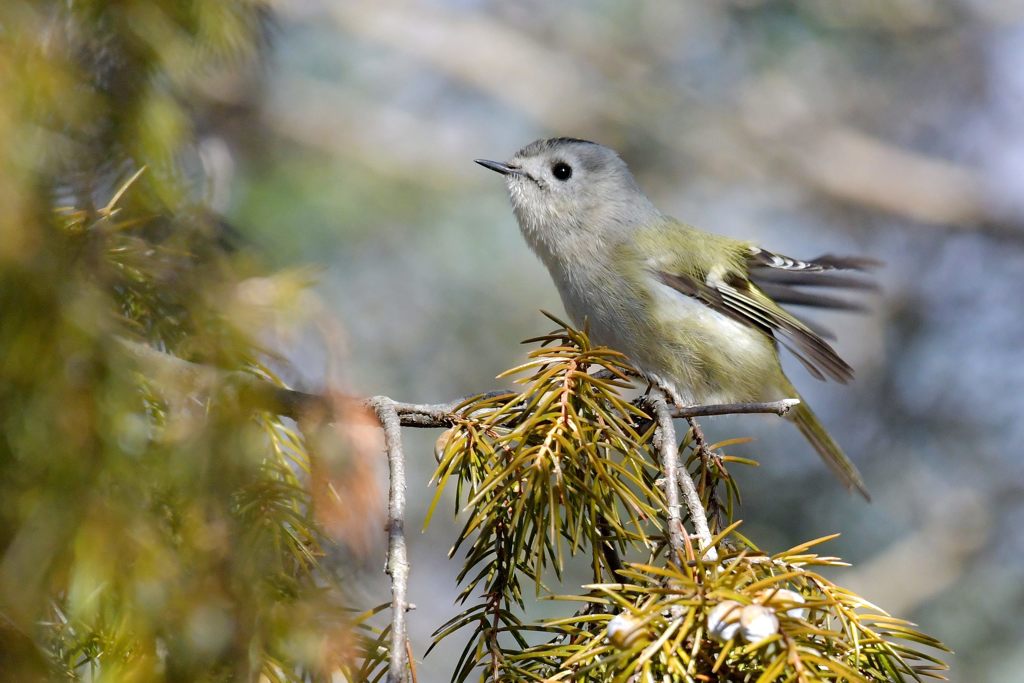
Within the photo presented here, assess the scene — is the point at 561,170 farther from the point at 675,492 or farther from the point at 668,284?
the point at 675,492

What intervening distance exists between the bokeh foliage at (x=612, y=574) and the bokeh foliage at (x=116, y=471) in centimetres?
21

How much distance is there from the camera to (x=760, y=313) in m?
2.42

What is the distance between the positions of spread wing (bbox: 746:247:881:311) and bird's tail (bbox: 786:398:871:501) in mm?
274

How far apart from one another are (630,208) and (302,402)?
1.71 metres

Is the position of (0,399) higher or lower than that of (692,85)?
lower

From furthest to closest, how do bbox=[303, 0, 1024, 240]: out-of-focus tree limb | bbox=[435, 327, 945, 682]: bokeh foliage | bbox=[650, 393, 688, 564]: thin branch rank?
1. bbox=[303, 0, 1024, 240]: out-of-focus tree limb
2. bbox=[650, 393, 688, 564]: thin branch
3. bbox=[435, 327, 945, 682]: bokeh foliage

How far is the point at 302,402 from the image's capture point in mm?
931

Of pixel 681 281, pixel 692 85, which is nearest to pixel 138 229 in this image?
pixel 681 281

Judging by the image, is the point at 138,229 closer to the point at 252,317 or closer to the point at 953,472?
the point at 252,317

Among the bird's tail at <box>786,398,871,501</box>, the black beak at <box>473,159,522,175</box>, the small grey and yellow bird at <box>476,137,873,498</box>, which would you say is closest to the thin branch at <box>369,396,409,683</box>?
the small grey and yellow bird at <box>476,137,873,498</box>

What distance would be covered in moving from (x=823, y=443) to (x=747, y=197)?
2900 mm

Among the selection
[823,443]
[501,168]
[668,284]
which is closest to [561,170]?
[501,168]

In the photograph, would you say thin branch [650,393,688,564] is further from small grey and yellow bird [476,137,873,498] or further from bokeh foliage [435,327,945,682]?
small grey and yellow bird [476,137,873,498]

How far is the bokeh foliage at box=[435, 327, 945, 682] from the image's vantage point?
774mm
